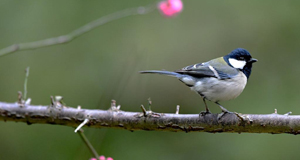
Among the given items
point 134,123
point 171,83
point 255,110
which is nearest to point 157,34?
point 171,83

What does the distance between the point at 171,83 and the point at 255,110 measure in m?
0.89

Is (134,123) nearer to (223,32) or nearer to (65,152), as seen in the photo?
(65,152)

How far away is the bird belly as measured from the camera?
213 centimetres

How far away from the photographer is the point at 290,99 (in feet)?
11.2

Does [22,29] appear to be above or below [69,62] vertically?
above

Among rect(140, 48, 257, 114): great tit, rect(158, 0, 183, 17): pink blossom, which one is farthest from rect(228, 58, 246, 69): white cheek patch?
rect(158, 0, 183, 17): pink blossom

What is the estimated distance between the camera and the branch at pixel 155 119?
1.70 meters

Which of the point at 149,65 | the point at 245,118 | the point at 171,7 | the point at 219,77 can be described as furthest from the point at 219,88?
the point at 149,65

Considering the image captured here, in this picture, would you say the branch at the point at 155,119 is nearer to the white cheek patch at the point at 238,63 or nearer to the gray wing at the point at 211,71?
the gray wing at the point at 211,71

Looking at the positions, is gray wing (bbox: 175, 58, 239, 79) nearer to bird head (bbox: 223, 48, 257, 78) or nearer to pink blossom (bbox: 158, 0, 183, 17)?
bird head (bbox: 223, 48, 257, 78)

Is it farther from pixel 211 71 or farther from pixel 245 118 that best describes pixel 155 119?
pixel 211 71

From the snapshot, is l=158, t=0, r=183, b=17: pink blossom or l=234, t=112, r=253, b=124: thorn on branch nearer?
l=234, t=112, r=253, b=124: thorn on branch

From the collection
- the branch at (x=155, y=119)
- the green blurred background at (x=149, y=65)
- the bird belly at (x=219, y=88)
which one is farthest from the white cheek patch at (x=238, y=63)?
the green blurred background at (x=149, y=65)

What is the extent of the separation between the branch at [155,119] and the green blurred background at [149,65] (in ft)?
A: 3.58
